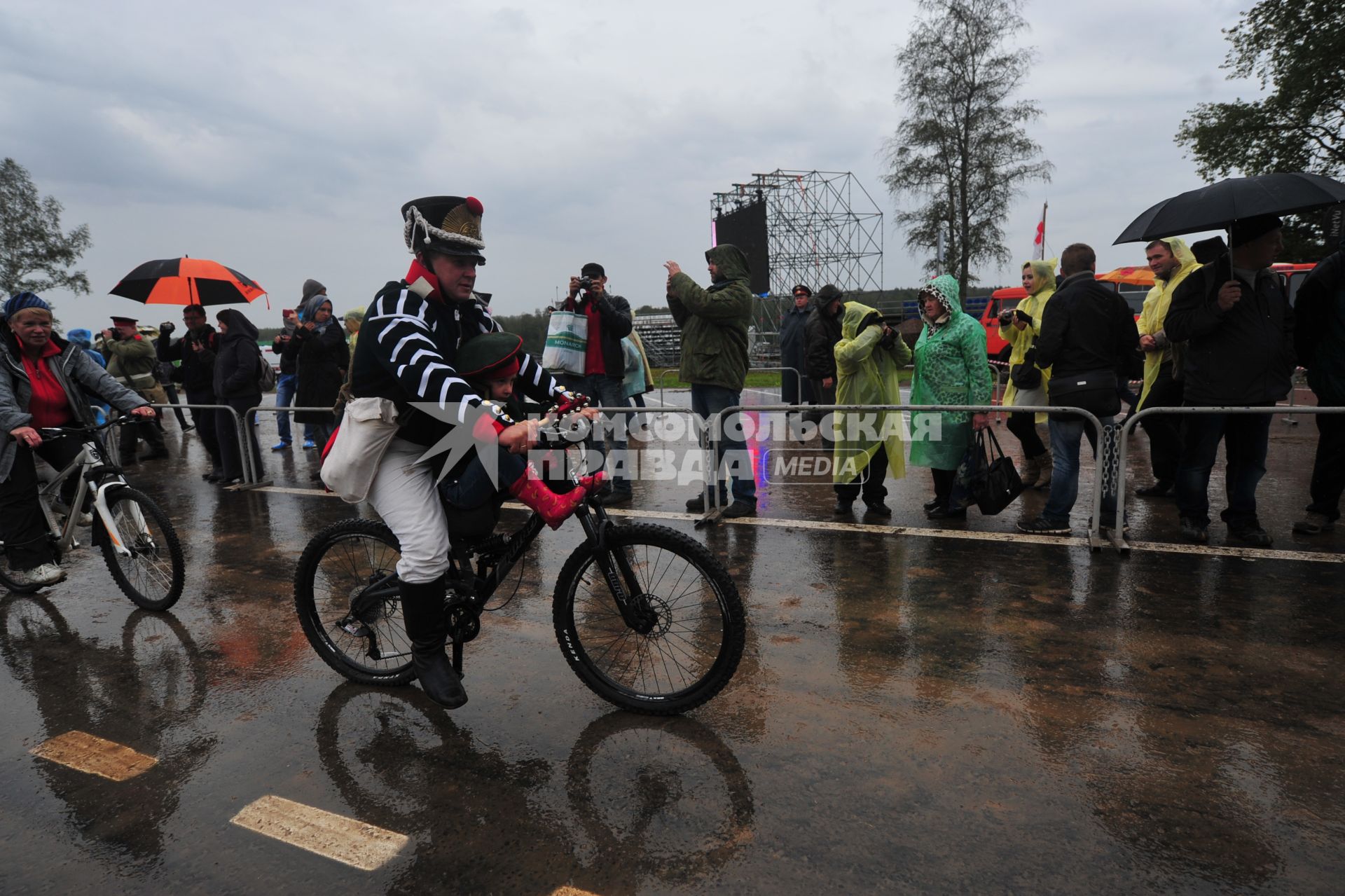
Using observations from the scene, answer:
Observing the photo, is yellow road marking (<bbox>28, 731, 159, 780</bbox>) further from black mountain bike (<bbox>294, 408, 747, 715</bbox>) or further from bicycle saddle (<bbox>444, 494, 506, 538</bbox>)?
bicycle saddle (<bbox>444, 494, 506, 538</bbox>)

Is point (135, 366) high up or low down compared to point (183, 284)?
down

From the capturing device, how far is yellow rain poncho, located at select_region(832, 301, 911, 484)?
6770mm

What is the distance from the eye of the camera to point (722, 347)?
22.3 ft

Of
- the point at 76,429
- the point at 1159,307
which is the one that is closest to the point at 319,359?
the point at 76,429

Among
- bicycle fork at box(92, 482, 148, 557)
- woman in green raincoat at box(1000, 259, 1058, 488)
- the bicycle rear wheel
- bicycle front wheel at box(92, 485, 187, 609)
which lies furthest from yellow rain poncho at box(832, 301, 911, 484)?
bicycle fork at box(92, 482, 148, 557)

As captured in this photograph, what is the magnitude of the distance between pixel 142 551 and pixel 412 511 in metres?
2.83

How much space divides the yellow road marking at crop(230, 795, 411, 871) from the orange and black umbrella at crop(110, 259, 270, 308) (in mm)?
7665

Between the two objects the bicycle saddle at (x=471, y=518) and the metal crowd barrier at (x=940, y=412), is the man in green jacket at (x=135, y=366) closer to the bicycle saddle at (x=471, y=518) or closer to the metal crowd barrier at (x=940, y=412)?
the metal crowd barrier at (x=940, y=412)

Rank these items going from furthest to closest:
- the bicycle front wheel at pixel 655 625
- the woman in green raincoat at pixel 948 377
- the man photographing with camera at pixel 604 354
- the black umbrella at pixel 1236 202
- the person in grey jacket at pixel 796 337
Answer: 1. the person in grey jacket at pixel 796 337
2. the man photographing with camera at pixel 604 354
3. the woman in green raincoat at pixel 948 377
4. the black umbrella at pixel 1236 202
5. the bicycle front wheel at pixel 655 625

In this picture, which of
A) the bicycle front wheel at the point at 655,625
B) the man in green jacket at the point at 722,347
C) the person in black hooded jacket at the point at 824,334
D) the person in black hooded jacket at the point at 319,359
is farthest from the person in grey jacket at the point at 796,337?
the bicycle front wheel at the point at 655,625

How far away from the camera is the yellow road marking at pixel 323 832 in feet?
8.76

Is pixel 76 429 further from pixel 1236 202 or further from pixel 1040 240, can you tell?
pixel 1040 240

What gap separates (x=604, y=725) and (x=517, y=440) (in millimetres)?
1329

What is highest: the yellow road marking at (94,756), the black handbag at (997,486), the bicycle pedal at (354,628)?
the black handbag at (997,486)
